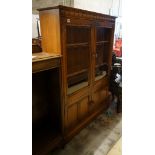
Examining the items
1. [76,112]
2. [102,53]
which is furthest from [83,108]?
[102,53]

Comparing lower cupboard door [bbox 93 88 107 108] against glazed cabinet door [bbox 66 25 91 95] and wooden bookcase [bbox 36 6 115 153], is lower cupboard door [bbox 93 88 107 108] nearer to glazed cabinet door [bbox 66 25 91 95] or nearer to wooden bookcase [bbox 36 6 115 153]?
wooden bookcase [bbox 36 6 115 153]

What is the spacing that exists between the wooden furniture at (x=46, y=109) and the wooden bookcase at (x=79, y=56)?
0.09 metres

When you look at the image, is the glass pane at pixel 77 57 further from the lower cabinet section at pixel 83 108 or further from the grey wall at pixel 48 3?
the grey wall at pixel 48 3

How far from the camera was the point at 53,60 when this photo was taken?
1890 mm

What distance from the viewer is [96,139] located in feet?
7.88

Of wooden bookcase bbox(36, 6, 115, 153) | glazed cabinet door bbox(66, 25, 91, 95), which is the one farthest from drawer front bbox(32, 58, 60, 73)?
glazed cabinet door bbox(66, 25, 91, 95)

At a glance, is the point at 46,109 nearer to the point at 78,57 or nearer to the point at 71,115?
the point at 71,115

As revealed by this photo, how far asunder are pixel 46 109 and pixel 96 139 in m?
0.78

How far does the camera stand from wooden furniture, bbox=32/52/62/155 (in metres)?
1.98

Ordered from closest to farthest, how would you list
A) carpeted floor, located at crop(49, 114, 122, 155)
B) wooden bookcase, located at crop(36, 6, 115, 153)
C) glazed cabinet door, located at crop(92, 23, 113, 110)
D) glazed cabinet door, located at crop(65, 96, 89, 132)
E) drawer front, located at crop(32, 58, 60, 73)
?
drawer front, located at crop(32, 58, 60, 73), wooden bookcase, located at crop(36, 6, 115, 153), carpeted floor, located at crop(49, 114, 122, 155), glazed cabinet door, located at crop(65, 96, 89, 132), glazed cabinet door, located at crop(92, 23, 113, 110)

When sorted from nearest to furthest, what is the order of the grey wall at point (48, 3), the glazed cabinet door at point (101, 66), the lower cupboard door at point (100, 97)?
the glazed cabinet door at point (101, 66), the lower cupboard door at point (100, 97), the grey wall at point (48, 3)

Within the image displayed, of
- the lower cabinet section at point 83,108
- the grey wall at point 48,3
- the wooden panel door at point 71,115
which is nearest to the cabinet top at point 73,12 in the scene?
the lower cabinet section at point 83,108

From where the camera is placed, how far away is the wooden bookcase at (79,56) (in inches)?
77.5

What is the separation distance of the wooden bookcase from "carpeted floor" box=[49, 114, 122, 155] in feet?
0.33
